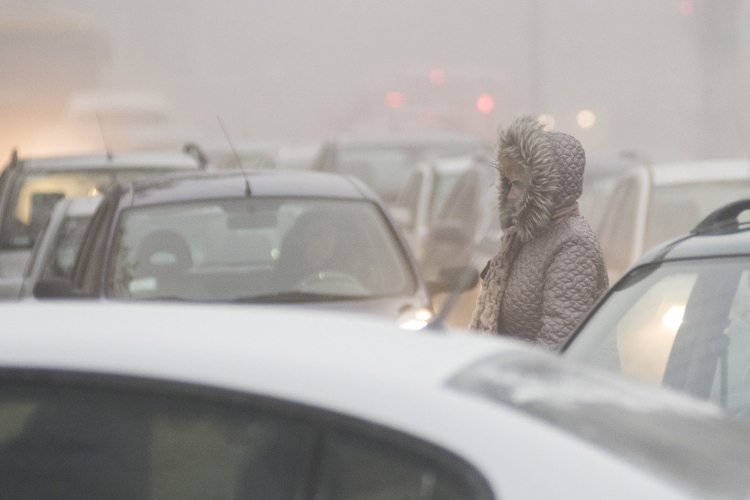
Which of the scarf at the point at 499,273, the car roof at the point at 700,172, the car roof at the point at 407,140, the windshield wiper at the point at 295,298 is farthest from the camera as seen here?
the car roof at the point at 407,140

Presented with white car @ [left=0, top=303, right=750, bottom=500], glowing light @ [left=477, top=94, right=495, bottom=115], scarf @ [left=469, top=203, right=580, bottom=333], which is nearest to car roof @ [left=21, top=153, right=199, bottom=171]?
scarf @ [left=469, top=203, right=580, bottom=333]

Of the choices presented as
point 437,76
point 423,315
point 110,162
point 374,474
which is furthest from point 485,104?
point 374,474

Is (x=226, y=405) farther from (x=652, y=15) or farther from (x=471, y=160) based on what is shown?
(x=652, y=15)

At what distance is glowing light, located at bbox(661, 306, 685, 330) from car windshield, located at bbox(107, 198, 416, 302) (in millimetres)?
1728

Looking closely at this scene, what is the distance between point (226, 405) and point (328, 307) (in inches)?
121

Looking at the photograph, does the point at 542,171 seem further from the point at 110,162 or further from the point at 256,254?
the point at 110,162

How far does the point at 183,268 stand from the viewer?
16.6ft

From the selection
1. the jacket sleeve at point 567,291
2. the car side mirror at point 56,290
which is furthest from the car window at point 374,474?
the car side mirror at point 56,290

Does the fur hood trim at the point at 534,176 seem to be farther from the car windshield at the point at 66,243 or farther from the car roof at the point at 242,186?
the car windshield at the point at 66,243

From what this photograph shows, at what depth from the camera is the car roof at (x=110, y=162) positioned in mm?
8109

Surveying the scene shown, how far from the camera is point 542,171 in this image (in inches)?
144

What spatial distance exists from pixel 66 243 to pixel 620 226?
3227 mm

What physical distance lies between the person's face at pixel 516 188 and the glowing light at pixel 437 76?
88.5 feet

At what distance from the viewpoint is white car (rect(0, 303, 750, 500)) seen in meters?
1.51
